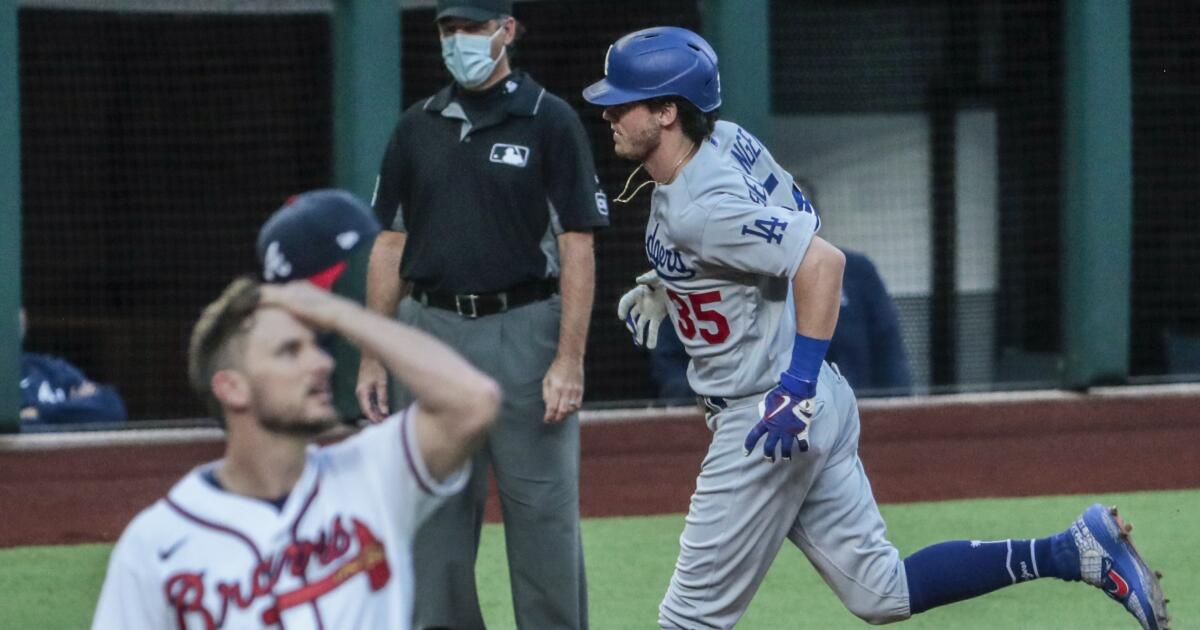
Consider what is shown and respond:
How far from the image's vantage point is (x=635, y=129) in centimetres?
400

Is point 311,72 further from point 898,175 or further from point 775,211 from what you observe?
point 775,211

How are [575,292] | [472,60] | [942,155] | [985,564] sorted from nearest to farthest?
[985,564] → [575,292] → [472,60] → [942,155]

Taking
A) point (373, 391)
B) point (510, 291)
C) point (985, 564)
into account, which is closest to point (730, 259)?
point (510, 291)

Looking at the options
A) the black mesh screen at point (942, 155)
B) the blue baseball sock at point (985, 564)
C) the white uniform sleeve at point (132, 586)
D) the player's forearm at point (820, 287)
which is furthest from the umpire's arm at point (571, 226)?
the black mesh screen at point (942, 155)

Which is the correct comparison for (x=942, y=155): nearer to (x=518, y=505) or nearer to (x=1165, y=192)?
(x=1165, y=192)

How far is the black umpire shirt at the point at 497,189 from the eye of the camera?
429 centimetres

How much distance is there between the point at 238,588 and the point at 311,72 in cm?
705

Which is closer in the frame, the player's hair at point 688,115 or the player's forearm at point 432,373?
the player's forearm at point 432,373

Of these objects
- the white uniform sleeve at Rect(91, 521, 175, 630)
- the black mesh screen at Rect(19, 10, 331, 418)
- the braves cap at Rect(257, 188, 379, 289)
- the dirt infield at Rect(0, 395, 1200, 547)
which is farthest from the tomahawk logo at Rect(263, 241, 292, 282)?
the black mesh screen at Rect(19, 10, 331, 418)

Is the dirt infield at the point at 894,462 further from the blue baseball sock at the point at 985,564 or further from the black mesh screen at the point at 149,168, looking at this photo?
the blue baseball sock at the point at 985,564

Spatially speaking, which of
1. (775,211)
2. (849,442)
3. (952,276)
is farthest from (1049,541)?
(952,276)

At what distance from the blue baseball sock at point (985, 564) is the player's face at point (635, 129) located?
1.17 meters

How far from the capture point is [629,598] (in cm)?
534

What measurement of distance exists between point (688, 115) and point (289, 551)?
1831mm
